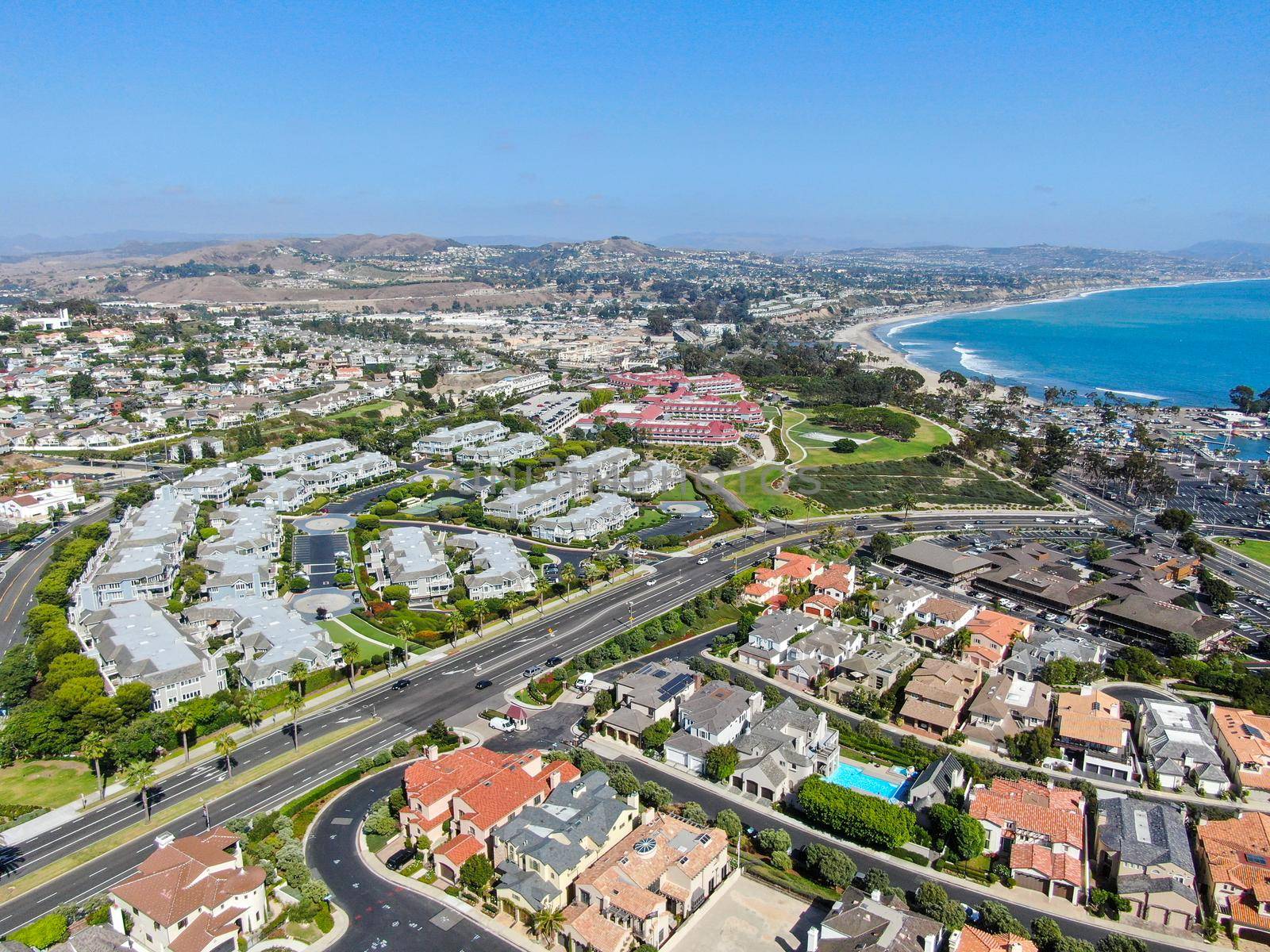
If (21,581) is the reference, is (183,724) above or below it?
above

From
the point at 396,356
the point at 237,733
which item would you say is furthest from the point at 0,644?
the point at 396,356

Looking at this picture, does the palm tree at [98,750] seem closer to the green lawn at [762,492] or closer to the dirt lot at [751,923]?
the dirt lot at [751,923]

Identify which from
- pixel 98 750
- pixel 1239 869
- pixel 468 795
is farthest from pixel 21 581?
pixel 1239 869

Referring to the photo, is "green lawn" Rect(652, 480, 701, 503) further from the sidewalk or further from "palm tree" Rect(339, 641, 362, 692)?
the sidewalk

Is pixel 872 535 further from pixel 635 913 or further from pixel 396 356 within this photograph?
pixel 396 356

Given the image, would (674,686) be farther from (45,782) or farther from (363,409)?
(363,409)
